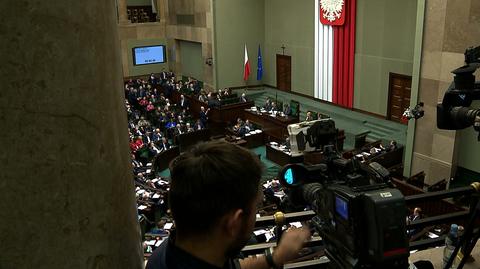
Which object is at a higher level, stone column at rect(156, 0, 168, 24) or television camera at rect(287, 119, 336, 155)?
stone column at rect(156, 0, 168, 24)

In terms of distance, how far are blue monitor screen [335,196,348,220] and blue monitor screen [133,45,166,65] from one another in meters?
25.1

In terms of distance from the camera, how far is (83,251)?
44.2 inches

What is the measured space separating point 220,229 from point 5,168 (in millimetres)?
576

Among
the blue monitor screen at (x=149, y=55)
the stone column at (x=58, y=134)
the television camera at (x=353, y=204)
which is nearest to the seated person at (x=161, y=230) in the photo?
the television camera at (x=353, y=204)

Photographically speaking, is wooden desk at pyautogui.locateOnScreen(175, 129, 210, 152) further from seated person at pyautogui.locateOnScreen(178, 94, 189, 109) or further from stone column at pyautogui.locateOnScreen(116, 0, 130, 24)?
stone column at pyautogui.locateOnScreen(116, 0, 130, 24)

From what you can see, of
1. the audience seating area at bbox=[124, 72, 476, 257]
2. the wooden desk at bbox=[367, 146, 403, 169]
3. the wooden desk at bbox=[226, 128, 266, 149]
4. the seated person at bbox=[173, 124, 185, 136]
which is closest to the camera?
the audience seating area at bbox=[124, 72, 476, 257]

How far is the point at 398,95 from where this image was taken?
1587cm

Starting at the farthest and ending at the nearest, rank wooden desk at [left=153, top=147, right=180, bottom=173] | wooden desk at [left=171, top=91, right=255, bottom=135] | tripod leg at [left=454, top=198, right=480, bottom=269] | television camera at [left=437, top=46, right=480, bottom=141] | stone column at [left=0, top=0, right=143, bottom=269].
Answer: wooden desk at [left=171, top=91, right=255, bottom=135], wooden desk at [left=153, top=147, right=180, bottom=173], television camera at [left=437, top=46, right=480, bottom=141], tripod leg at [left=454, top=198, right=480, bottom=269], stone column at [left=0, top=0, right=143, bottom=269]

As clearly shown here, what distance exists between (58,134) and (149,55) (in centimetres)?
2620

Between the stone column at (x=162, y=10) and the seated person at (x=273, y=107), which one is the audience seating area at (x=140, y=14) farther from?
the seated person at (x=273, y=107)

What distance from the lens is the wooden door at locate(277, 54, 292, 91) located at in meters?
21.6

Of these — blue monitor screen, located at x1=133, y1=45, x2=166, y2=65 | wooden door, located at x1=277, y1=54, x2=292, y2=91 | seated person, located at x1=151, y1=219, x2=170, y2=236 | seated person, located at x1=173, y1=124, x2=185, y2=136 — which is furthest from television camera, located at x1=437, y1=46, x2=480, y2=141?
blue monitor screen, located at x1=133, y1=45, x2=166, y2=65

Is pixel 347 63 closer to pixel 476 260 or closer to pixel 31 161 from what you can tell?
pixel 476 260

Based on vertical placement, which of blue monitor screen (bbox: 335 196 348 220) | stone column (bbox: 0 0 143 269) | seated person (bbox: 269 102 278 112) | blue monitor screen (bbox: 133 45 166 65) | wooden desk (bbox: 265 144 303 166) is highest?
stone column (bbox: 0 0 143 269)
